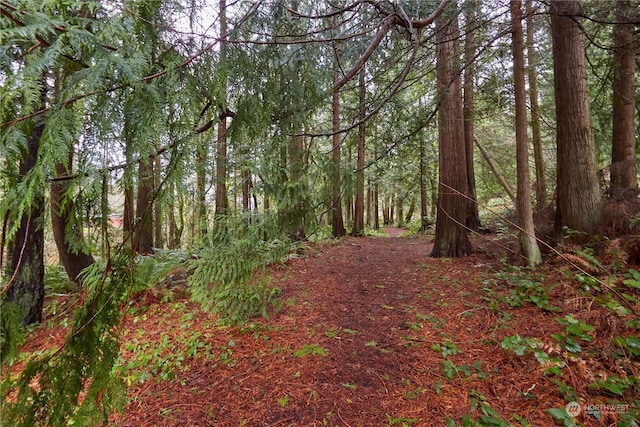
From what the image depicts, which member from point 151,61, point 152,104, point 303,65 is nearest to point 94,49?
point 151,61

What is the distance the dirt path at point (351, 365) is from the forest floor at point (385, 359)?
0.04 ft

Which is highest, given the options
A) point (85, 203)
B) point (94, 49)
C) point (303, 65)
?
point (303, 65)

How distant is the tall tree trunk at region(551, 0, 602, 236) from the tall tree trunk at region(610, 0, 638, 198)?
0.56m

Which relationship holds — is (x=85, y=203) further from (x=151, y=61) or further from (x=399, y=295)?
(x=399, y=295)

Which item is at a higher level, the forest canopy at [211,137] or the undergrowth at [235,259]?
the forest canopy at [211,137]

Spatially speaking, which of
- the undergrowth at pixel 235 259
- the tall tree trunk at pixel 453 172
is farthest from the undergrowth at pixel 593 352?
the tall tree trunk at pixel 453 172

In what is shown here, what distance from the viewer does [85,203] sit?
147cm

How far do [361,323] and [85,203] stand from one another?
2871 mm

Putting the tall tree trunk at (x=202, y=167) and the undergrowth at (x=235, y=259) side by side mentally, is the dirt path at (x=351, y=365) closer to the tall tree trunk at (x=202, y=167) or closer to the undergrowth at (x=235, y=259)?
the undergrowth at (x=235, y=259)

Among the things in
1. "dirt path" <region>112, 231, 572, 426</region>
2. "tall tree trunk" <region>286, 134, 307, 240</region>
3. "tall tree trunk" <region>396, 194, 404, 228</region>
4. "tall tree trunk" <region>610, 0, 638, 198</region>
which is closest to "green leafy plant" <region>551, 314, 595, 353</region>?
"dirt path" <region>112, 231, 572, 426</region>

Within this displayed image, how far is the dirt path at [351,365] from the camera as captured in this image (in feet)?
6.75

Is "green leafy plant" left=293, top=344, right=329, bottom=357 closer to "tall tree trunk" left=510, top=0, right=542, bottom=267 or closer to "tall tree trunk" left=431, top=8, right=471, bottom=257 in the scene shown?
"tall tree trunk" left=510, top=0, right=542, bottom=267

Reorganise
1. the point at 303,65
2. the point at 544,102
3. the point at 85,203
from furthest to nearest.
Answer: the point at 544,102
the point at 303,65
the point at 85,203

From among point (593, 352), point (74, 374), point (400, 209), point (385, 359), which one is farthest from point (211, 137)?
point (400, 209)
